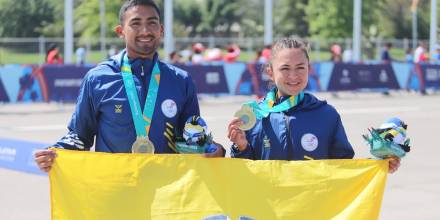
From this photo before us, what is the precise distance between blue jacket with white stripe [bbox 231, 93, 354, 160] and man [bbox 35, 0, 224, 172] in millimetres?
Answer: 219

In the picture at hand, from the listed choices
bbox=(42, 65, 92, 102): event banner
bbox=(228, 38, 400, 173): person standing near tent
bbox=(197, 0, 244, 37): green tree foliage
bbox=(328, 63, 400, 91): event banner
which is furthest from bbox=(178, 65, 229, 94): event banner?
bbox=(197, 0, 244, 37): green tree foliage

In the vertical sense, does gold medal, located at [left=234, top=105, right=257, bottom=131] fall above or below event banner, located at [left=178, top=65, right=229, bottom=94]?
above

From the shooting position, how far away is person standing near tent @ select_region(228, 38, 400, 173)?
14.7ft

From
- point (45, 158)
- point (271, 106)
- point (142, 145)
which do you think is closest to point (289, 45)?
point (271, 106)

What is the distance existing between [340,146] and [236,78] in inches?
823

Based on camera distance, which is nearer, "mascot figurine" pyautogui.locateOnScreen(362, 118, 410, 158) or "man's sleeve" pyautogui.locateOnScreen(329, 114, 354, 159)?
"mascot figurine" pyautogui.locateOnScreen(362, 118, 410, 158)

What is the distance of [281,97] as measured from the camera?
454 cm

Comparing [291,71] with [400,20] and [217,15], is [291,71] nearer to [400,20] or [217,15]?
[400,20]

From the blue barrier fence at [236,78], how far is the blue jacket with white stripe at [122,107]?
14.2 meters

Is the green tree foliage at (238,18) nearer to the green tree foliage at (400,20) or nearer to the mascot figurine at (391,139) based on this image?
the green tree foliage at (400,20)

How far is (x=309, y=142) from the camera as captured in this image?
4.54 m

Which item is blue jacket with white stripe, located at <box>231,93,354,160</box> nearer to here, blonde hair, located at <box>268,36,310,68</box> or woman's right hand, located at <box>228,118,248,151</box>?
woman's right hand, located at <box>228,118,248,151</box>

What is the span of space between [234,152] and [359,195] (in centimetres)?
71

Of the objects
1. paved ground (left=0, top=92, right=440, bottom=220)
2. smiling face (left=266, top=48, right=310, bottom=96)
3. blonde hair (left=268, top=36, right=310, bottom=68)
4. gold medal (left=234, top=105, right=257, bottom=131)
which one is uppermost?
blonde hair (left=268, top=36, right=310, bottom=68)
